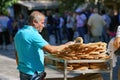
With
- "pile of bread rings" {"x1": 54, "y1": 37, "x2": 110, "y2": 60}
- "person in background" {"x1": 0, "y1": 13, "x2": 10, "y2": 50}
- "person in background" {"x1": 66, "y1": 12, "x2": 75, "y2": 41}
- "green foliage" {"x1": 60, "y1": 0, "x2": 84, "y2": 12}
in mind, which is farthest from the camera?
Result: "green foliage" {"x1": 60, "y1": 0, "x2": 84, "y2": 12}

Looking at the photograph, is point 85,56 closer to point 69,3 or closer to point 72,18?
point 72,18

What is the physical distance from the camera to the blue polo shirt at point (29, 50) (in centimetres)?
571

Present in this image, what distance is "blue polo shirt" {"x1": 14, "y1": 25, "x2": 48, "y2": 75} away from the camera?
18.7 ft

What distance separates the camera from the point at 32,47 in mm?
5781

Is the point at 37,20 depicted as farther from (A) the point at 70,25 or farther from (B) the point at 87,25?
(A) the point at 70,25

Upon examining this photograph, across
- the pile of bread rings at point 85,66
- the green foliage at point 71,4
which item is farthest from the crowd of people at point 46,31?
the green foliage at point 71,4

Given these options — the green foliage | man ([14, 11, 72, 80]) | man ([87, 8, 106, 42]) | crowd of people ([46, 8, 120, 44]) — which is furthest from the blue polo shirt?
the green foliage

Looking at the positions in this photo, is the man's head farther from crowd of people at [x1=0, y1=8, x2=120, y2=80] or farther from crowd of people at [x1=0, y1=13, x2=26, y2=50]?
crowd of people at [x1=0, y1=13, x2=26, y2=50]

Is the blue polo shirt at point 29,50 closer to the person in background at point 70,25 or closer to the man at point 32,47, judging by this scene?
the man at point 32,47

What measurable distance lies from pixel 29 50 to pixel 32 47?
2.3 inches

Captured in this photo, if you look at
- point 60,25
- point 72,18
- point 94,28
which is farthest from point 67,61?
point 60,25

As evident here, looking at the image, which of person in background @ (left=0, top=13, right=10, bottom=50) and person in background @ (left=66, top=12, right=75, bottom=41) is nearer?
person in background @ (left=0, top=13, right=10, bottom=50)

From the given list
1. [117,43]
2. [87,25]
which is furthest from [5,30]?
[117,43]

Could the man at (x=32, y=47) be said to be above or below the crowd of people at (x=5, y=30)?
above
